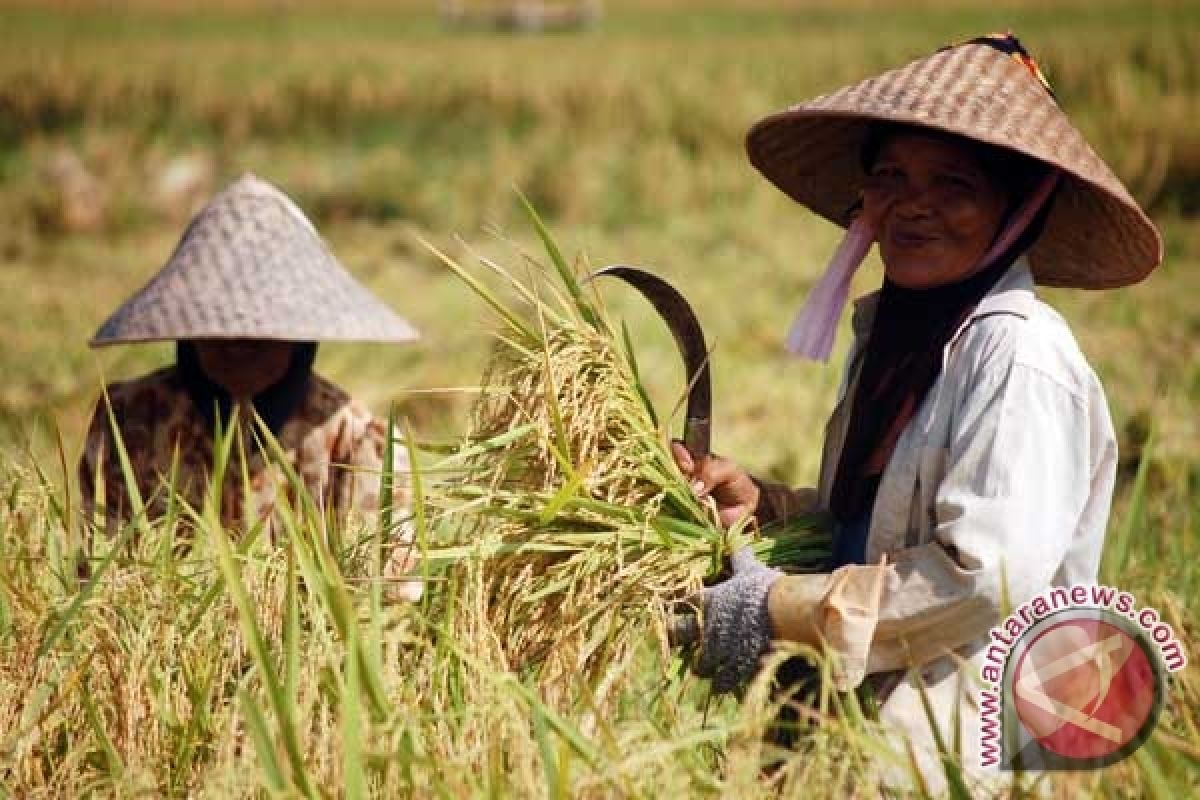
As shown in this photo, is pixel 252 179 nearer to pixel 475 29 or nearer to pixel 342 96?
pixel 342 96

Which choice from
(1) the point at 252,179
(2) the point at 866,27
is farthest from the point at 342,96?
(1) the point at 252,179

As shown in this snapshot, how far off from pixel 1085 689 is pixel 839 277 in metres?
0.70

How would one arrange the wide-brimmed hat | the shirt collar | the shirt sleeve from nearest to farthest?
the shirt sleeve, the shirt collar, the wide-brimmed hat

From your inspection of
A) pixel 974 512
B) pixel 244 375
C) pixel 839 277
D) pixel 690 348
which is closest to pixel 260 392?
pixel 244 375

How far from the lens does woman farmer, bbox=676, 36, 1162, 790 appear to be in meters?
1.92

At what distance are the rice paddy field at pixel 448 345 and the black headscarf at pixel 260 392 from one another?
0.25 m

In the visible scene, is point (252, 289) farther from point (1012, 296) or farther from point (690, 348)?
point (1012, 296)

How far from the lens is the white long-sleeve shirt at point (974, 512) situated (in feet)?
6.23

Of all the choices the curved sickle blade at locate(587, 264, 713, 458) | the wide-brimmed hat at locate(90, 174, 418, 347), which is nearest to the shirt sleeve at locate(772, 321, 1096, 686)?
the curved sickle blade at locate(587, 264, 713, 458)

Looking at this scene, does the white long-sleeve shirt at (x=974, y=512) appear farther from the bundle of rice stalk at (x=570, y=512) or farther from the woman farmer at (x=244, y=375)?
the woman farmer at (x=244, y=375)

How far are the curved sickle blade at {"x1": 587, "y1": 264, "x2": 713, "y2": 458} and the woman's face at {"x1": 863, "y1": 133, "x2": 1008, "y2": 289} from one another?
30cm

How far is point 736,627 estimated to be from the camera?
79.9 inches

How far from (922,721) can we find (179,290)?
6.25 feet

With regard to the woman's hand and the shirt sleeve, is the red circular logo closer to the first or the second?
the shirt sleeve
